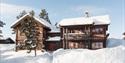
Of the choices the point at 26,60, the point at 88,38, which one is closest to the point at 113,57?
the point at 26,60

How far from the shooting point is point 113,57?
89.9ft

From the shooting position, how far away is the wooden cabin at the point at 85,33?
4128 cm

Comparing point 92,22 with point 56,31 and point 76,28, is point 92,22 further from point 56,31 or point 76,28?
point 56,31

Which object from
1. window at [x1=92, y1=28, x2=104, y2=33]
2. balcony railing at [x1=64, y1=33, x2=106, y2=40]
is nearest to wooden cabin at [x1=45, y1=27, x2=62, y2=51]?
balcony railing at [x1=64, y1=33, x2=106, y2=40]

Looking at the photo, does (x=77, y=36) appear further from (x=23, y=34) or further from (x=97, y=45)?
(x=23, y=34)

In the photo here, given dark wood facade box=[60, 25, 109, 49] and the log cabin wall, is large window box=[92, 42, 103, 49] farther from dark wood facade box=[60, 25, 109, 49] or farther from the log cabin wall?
the log cabin wall

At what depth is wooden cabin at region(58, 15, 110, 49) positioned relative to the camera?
135 ft

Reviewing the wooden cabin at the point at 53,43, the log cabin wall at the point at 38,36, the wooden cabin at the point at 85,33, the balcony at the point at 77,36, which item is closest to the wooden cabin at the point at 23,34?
the log cabin wall at the point at 38,36

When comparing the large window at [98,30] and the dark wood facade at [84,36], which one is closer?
the dark wood facade at [84,36]

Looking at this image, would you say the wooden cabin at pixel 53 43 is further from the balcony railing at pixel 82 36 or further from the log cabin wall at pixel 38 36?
the balcony railing at pixel 82 36

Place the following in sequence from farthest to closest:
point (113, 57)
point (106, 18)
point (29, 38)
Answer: point (106, 18)
point (29, 38)
point (113, 57)

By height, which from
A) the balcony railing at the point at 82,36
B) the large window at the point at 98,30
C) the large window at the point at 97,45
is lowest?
Answer: the large window at the point at 97,45

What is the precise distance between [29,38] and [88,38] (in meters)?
10.6

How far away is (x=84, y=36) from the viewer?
136 feet
